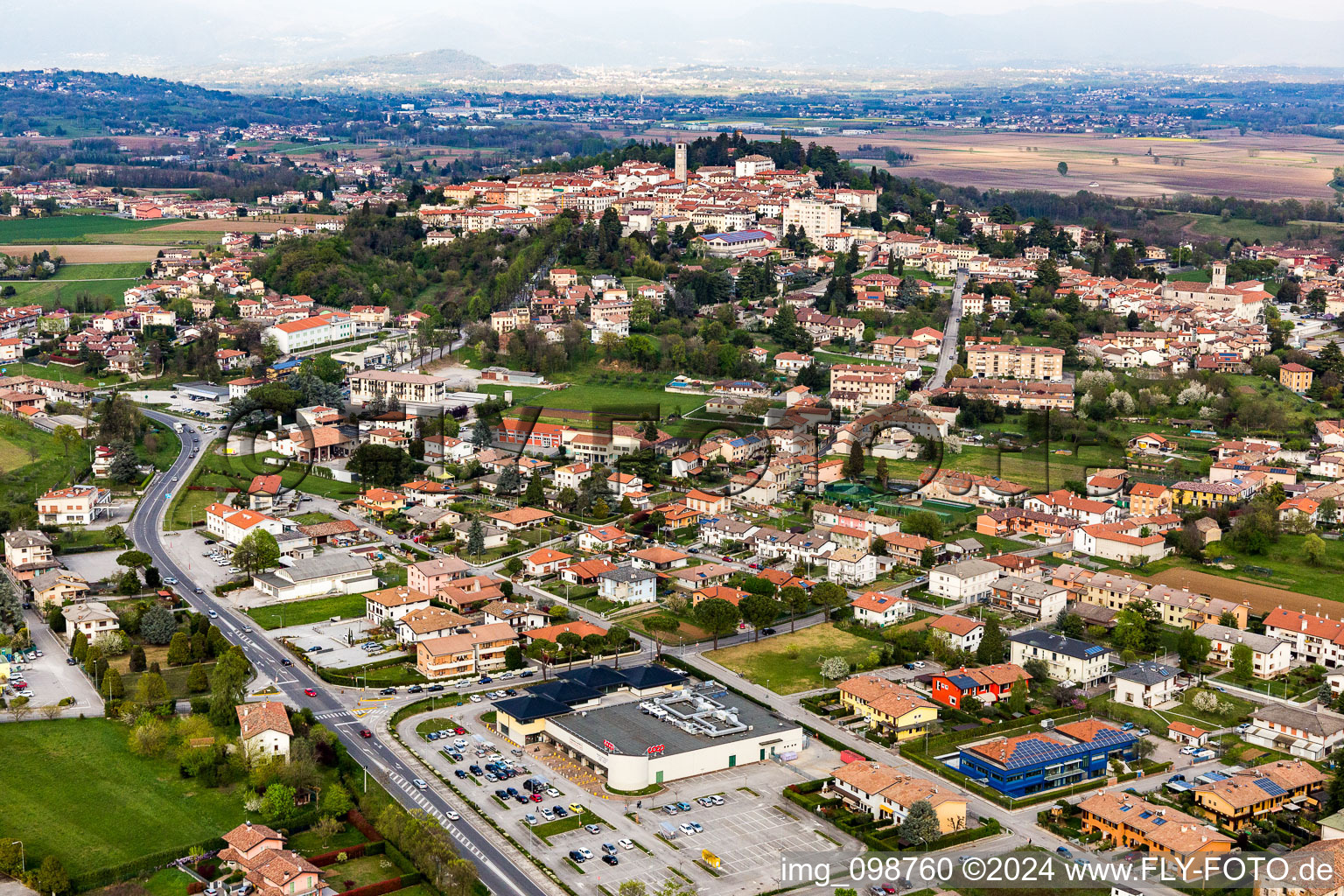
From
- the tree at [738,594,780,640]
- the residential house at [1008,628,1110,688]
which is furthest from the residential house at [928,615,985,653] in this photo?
Answer: the tree at [738,594,780,640]

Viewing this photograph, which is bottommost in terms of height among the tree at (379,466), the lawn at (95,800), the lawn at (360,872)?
the lawn at (360,872)

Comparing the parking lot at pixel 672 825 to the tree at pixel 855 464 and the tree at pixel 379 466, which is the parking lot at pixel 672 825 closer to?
the tree at pixel 379 466

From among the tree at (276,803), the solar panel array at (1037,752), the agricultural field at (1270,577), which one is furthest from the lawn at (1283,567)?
the tree at (276,803)

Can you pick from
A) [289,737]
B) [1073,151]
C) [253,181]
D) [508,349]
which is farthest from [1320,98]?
[289,737]

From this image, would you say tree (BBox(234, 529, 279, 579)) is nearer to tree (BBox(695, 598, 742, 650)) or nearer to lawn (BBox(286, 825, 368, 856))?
tree (BBox(695, 598, 742, 650))

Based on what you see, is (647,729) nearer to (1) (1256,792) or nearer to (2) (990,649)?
(2) (990,649)

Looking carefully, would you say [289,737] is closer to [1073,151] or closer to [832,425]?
[832,425]
